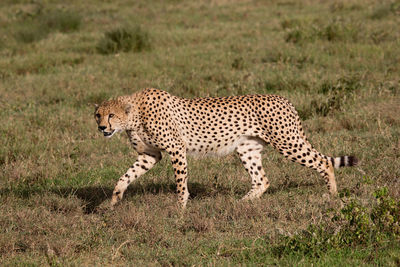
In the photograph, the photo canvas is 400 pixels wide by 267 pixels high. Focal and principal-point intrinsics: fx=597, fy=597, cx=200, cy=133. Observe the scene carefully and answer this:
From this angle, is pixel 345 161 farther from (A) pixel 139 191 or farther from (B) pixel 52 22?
(B) pixel 52 22

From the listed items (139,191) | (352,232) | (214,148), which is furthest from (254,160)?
(352,232)

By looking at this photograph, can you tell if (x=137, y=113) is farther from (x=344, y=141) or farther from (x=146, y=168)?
(x=344, y=141)

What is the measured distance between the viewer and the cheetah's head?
15.3ft

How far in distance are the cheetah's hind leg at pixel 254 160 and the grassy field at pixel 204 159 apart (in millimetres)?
188

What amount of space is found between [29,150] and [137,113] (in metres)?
2.00

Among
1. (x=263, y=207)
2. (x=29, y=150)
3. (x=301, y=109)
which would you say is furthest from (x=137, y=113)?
(x=301, y=109)

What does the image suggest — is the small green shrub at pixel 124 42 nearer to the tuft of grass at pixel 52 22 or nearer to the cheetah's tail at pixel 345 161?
the tuft of grass at pixel 52 22

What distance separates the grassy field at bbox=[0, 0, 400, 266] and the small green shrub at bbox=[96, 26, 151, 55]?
0.04m

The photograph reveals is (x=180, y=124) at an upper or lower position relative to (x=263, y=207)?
upper

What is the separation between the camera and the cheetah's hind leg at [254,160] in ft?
16.9

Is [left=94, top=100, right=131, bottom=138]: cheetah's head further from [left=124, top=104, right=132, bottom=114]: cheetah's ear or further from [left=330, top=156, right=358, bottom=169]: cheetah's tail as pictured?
[left=330, top=156, right=358, bottom=169]: cheetah's tail

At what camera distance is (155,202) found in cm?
486

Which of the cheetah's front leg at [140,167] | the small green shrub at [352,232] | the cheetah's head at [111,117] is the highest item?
the cheetah's head at [111,117]

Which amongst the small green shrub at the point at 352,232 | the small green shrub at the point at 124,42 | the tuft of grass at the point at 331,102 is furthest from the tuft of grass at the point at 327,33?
the small green shrub at the point at 352,232
